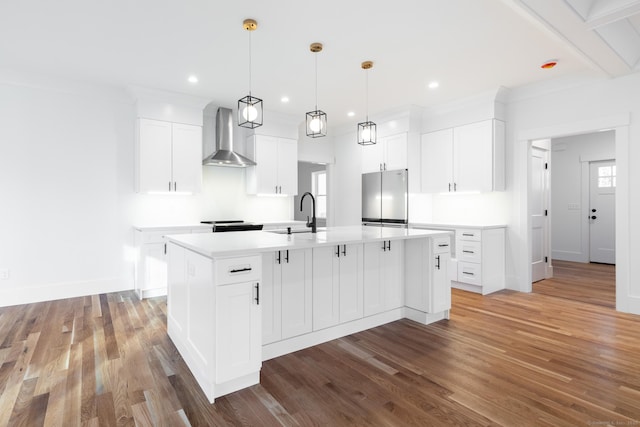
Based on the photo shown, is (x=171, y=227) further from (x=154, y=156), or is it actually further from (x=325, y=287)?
(x=325, y=287)

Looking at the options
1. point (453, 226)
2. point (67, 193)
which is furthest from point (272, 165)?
point (453, 226)

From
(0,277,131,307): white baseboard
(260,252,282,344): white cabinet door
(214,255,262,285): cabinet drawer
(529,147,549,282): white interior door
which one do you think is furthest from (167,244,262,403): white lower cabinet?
(529,147,549,282): white interior door

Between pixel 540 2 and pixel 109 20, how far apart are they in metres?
3.37

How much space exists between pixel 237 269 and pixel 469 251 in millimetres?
3637

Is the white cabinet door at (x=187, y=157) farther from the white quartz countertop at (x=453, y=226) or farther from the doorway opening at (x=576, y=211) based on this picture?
the doorway opening at (x=576, y=211)

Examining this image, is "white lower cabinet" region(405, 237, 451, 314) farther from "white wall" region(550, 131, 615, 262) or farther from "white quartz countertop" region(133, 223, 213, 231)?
"white wall" region(550, 131, 615, 262)

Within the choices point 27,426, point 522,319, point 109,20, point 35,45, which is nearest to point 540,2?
point 522,319

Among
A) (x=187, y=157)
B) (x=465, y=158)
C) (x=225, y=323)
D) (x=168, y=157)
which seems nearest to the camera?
(x=225, y=323)

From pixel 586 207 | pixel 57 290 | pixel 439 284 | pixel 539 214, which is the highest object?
pixel 586 207

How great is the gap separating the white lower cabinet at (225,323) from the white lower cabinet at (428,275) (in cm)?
180

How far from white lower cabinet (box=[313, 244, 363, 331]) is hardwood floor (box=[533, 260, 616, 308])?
3.04 meters

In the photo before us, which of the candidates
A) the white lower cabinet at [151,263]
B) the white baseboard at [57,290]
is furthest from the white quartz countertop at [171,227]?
the white baseboard at [57,290]

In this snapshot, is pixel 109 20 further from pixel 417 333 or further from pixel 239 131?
pixel 417 333

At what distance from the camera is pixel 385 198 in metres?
5.92
